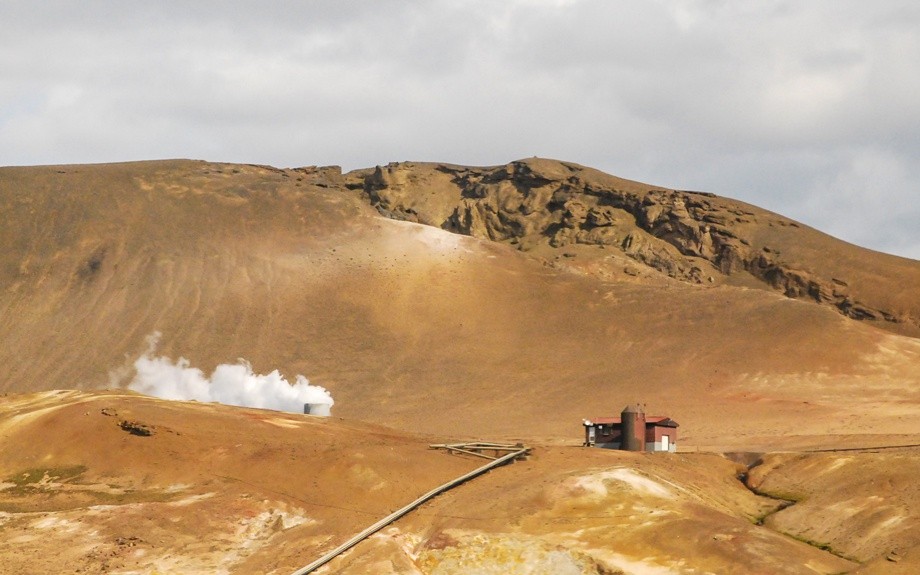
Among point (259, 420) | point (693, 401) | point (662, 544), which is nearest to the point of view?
point (662, 544)

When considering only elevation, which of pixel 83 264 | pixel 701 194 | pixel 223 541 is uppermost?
pixel 701 194

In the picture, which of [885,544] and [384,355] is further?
[384,355]

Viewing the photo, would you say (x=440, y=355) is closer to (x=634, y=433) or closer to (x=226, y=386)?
(x=226, y=386)

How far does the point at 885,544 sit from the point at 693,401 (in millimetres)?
39941

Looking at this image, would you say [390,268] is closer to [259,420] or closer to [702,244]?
[702,244]

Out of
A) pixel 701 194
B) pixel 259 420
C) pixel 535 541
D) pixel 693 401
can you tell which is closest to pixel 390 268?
pixel 693 401

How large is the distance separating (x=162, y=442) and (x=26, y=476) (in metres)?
4.22

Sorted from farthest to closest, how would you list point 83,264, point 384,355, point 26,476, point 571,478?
1. point 83,264
2. point 384,355
3. point 26,476
4. point 571,478

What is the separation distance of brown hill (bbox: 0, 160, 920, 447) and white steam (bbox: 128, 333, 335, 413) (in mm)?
1975

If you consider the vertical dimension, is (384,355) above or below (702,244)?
below

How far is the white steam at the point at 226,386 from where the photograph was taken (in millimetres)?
74188

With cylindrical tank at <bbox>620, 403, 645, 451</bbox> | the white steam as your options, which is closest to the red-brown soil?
the white steam

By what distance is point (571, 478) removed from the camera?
119 feet

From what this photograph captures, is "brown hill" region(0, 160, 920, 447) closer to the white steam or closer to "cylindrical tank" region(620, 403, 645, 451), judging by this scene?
the white steam
